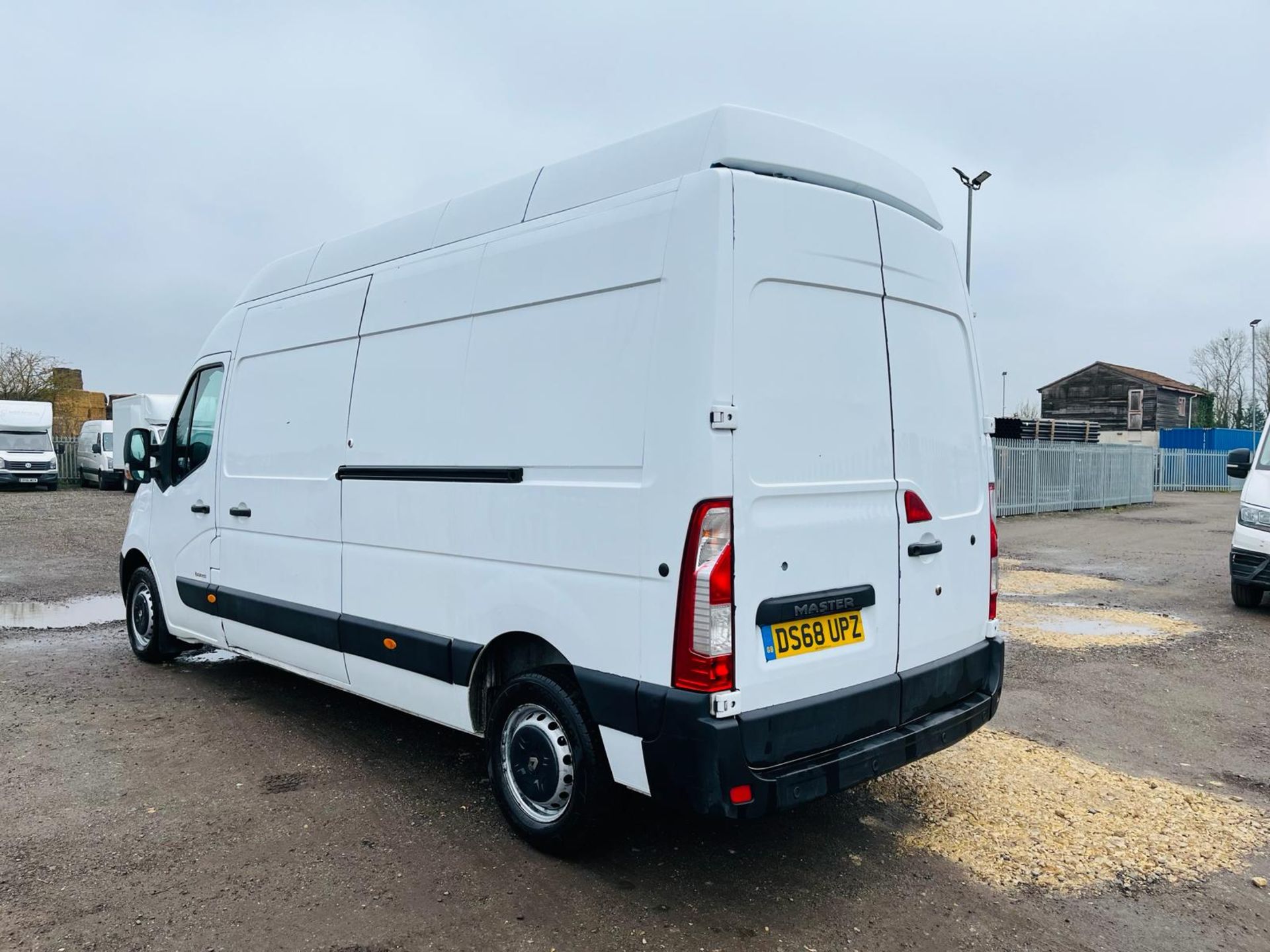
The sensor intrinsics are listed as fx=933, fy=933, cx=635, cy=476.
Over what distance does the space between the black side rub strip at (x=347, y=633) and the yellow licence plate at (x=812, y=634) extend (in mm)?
1339

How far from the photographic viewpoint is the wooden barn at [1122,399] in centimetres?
4988

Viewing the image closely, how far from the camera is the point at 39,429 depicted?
28969 millimetres

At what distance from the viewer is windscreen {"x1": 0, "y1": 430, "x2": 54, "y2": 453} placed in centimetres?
2811

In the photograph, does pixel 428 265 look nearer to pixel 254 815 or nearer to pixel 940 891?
pixel 254 815

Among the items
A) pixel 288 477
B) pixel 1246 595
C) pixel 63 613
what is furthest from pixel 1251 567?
pixel 63 613

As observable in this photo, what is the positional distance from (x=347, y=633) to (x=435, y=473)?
109 cm

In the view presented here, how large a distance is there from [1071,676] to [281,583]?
214 inches

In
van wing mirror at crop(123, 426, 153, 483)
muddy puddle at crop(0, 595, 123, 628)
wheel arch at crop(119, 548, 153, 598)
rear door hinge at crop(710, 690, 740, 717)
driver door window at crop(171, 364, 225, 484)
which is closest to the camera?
rear door hinge at crop(710, 690, 740, 717)

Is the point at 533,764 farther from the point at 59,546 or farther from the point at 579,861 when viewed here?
the point at 59,546

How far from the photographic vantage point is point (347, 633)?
15.4 ft

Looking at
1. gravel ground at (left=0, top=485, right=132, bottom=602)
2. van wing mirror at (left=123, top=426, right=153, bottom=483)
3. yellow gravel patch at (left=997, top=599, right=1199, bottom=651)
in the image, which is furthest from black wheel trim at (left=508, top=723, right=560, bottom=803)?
gravel ground at (left=0, top=485, right=132, bottom=602)

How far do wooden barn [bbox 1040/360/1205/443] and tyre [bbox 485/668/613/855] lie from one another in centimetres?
4895

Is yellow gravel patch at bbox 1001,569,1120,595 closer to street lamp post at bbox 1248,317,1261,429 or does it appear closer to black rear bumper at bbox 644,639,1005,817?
black rear bumper at bbox 644,639,1005,817

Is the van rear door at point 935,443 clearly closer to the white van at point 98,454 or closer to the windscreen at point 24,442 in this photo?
the white van at point 98,454
